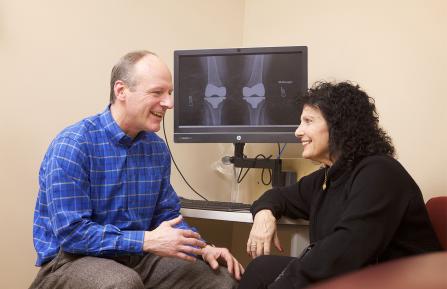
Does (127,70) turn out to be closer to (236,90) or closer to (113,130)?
(113,130)

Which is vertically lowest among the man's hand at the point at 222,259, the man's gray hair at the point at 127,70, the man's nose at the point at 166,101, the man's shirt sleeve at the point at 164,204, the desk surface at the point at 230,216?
the man's hand at the point at 222,259

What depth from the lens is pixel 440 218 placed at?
171cm

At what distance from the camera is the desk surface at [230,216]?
1970mm

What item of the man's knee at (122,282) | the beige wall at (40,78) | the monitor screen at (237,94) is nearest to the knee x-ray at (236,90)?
the monitor screen at (237,94)

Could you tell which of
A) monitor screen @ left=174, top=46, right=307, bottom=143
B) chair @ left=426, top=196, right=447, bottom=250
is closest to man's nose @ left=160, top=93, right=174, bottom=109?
monitor screen @ left=174, top=46, right=307, bottom=143

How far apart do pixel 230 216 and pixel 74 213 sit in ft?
2.21

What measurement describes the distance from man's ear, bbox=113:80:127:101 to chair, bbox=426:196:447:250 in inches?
44.5

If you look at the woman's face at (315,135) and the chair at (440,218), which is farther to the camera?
the woman's face at (315,135)

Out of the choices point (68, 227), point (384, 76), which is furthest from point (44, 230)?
point (384, 76)

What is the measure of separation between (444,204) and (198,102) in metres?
1.25

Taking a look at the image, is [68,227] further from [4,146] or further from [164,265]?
[4,146]

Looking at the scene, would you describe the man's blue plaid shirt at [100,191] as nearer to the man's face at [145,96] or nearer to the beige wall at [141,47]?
the man's face at [145,96]

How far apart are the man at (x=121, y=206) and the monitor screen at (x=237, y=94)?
53 cm

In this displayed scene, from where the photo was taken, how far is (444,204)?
170 centimetres
